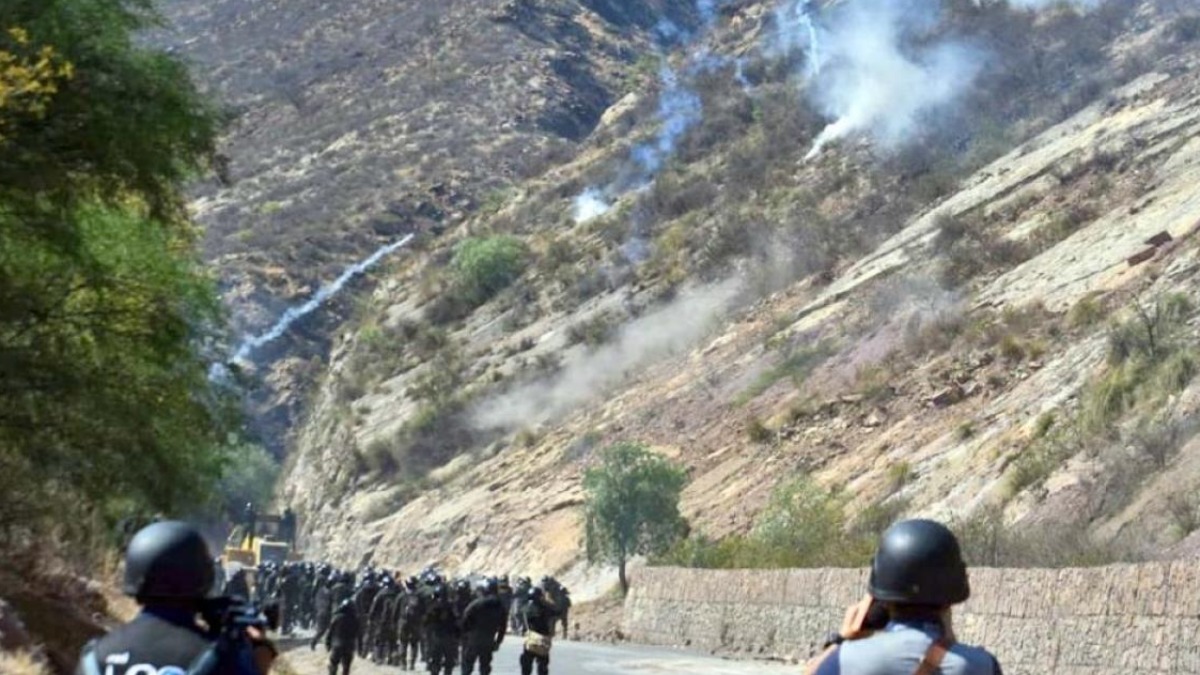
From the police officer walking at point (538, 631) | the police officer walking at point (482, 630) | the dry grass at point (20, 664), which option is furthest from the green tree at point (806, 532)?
the dry grass at point (20, 664)

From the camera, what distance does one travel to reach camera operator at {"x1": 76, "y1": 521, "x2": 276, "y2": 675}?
18.3 ft

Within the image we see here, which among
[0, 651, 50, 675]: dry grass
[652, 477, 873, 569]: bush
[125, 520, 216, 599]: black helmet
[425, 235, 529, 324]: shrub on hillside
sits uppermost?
[425, 235, 529, 324]: shrub on hillside

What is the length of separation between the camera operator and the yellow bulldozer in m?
51.1

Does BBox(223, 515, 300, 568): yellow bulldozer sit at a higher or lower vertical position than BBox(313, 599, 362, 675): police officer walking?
higher

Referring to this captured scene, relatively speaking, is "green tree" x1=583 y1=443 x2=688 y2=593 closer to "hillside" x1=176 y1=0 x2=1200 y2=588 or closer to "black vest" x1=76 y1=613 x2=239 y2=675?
"hillside" x1=176 y1=0 x2=1200 y2=588

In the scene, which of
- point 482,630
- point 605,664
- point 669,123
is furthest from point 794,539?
point 669,123

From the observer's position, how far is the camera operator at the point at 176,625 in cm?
557

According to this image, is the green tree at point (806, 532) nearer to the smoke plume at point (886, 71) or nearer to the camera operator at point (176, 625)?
the camera operator at point (176, 625)

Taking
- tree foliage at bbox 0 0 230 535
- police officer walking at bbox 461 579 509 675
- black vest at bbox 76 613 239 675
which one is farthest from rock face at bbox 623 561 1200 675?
black vest at bbox 76 613 239 675

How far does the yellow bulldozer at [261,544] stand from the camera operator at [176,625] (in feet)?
168

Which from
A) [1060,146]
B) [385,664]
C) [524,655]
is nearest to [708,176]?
[1060,146]

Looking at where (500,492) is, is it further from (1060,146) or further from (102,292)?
(102,292)

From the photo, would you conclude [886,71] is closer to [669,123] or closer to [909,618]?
[669,123]

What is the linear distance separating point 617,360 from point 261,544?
13.5 meters
